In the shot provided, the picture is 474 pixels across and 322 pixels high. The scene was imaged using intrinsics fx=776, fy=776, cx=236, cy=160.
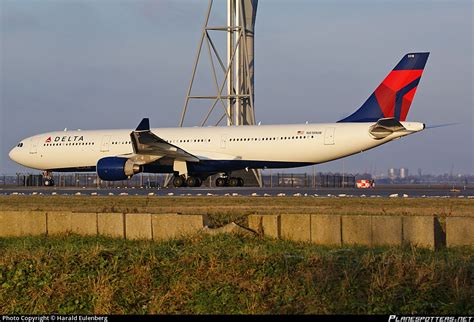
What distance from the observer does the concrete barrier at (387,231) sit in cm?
1480

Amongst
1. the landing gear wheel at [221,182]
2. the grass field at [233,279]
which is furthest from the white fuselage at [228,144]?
the grass field at [233,279]

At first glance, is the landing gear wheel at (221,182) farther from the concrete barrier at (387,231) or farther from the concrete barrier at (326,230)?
the concrete barrier at (387,231)

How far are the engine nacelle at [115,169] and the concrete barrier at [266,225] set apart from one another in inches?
1111

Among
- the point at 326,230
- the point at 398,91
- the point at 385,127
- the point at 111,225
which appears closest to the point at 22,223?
the point at 111,225

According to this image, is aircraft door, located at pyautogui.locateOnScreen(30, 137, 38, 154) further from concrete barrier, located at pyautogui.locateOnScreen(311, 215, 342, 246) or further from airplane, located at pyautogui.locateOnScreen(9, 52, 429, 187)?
concrete barrier, located at pyautogui.locateOnScreen(311, 215, 342, 246)

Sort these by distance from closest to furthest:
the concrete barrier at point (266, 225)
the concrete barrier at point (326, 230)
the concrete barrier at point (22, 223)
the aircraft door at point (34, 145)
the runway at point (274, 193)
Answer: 1. the concrete barrier at point (326, 230)
2. the concrete barrier at point (266, 225)
3. the concrete barrier at point (22, 223)
4. the runway at point (274, 193)
5. the aircraft door at point (34, 145)

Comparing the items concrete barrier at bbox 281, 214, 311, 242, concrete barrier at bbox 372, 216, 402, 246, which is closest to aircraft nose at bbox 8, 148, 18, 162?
concrete barrier at bbox 281, 214, 311, 242

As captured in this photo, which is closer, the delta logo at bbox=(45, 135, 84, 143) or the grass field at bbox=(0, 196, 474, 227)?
the grass field at bbox=(0, 196, 474, 227)

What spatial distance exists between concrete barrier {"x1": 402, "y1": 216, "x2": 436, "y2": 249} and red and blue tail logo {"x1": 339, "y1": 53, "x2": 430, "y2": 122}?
29.2 meters

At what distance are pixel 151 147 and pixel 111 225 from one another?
91.8ft

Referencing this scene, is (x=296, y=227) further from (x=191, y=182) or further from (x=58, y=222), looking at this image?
(x=191, y=182)

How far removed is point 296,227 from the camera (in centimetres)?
1548

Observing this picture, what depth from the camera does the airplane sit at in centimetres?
4272

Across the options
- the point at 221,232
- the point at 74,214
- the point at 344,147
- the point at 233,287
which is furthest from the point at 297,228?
the point at 344,147
